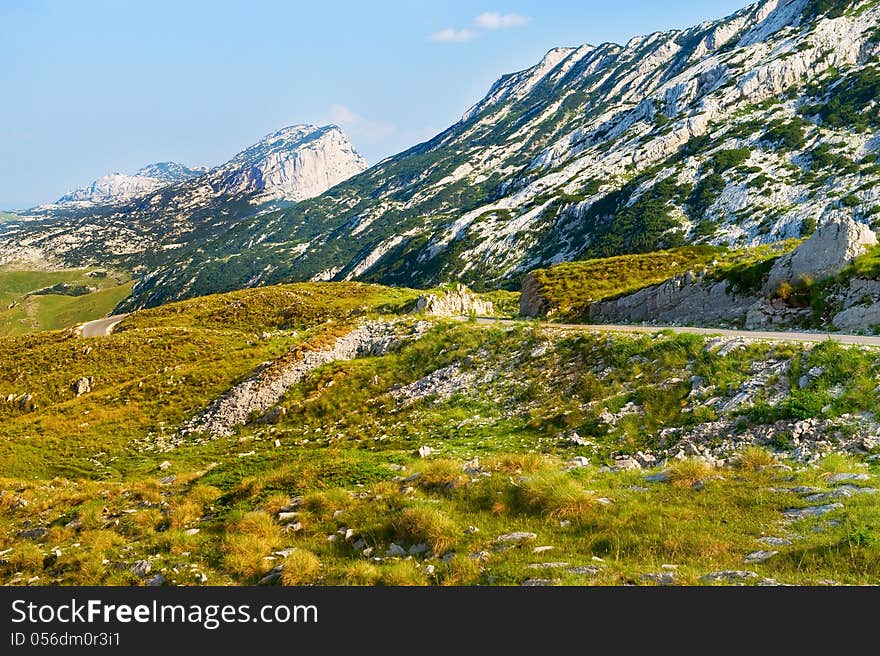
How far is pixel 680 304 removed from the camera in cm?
3216

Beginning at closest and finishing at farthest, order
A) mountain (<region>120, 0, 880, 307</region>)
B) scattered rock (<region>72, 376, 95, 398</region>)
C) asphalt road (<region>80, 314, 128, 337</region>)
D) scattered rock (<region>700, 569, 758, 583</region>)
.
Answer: scattered rock (<region>700, 569, 758, 583</region>), scattered rock (<region>72, 376, 95, 398</region>), asphalt road (<region>80, 314, 128, 337</region>), mountain (<region>120, 0, 880, 307</region>)

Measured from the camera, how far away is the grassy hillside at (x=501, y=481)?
831cm

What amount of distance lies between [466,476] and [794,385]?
10629 millimetres

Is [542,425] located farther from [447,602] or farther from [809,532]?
[447,602]

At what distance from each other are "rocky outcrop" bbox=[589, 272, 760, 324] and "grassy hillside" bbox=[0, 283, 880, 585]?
11027mm

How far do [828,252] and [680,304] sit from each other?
878cm

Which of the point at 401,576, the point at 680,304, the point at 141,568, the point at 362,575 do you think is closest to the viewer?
the point at 401,576

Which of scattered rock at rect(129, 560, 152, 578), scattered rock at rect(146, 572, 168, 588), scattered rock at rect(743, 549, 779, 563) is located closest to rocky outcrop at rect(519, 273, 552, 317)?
scattered rock at rect(743, 549, 779, 563)

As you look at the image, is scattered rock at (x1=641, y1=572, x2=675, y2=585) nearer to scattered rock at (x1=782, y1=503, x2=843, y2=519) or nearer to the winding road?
scattered rock at (x1=782, y1=503, x2=843, y2=519)

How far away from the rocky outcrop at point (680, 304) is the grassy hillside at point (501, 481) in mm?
11027

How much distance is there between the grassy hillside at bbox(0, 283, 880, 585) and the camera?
8312 millimetres

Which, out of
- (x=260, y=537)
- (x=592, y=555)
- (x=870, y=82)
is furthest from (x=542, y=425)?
(x=870, y=82)

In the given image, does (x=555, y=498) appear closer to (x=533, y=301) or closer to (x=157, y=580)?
(x=157, y=580)

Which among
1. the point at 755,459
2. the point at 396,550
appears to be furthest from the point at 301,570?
the point at 755,459
